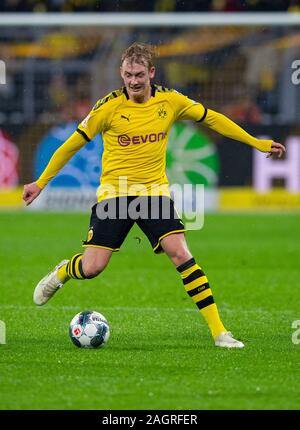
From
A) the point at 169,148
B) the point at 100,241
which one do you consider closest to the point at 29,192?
the point at 100,241

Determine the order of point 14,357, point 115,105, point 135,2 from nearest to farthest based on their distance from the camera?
point 14,357
point 115,105
point 135,2

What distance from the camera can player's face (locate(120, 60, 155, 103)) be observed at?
7709 millimetres

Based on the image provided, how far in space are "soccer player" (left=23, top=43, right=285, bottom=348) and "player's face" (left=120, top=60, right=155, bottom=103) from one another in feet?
0.03

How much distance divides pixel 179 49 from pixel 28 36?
297 cm

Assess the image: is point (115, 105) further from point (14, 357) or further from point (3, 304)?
point (3, 304)

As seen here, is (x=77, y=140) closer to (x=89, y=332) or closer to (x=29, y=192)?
(x=29, y=192)

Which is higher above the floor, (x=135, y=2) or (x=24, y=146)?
(x=135, y=2)

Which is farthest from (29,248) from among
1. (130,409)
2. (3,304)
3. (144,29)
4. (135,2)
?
(130,409)

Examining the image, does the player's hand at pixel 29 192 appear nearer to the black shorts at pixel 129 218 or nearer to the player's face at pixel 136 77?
the black shorts at pixel 129 218

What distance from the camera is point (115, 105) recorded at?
7953 mm

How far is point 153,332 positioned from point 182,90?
1254 cm
